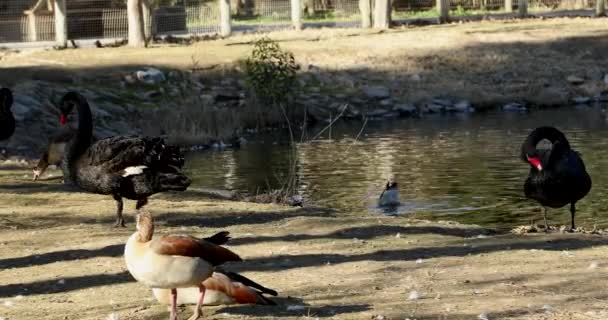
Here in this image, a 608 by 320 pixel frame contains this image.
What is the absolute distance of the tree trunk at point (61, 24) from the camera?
4853 cm

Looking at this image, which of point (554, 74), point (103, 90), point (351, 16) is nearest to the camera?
point (103, 90)

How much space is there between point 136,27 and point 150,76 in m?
8.80

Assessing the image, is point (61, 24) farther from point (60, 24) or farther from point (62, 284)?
point (62, 284)

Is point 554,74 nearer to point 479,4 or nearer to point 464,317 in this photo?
point 479,4

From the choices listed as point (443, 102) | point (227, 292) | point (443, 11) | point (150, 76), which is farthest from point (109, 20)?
point (227, 292)

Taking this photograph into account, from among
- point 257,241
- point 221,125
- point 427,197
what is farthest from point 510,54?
point 257,241

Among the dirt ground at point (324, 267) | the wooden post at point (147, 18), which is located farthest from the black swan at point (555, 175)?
the wooden post at point (147, 18)

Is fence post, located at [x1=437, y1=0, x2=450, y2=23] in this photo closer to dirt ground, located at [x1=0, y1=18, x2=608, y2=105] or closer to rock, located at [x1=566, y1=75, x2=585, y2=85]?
dirt ground, located at [x1=0, y1=18, x2=608, y2=105]

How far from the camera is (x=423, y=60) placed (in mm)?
44125

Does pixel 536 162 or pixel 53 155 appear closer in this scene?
pixel 536 162

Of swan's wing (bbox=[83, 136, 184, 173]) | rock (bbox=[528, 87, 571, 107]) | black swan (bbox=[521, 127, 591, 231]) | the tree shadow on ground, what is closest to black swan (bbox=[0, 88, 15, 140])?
swan's wing (bbox=[83, 136, 184, 173])

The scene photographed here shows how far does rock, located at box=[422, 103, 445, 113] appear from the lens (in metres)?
38.9

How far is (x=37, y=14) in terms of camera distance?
52906 mm

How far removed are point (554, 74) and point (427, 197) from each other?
22.7 m
